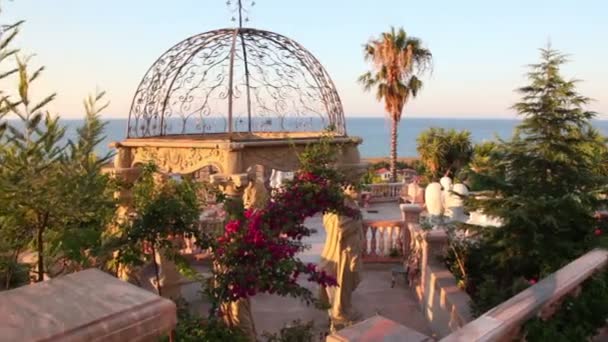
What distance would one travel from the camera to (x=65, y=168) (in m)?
2.98

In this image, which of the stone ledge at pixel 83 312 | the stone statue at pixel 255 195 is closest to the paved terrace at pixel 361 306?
the stone statue at pixel 255 195

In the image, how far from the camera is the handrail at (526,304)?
2457 mm

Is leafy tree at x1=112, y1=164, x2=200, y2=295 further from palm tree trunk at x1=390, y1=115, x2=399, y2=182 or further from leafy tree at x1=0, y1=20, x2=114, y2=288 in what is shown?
palm tree trunk at x1=390, y1=115, x2=399, y2=182

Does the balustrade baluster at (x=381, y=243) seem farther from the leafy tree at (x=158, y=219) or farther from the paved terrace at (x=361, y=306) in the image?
the leafy tree at (x=158, y=219)

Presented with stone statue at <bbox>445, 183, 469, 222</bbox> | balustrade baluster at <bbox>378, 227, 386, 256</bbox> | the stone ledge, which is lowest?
balustrade baluster at <bbox>378, 227, 386, 256</bbox>

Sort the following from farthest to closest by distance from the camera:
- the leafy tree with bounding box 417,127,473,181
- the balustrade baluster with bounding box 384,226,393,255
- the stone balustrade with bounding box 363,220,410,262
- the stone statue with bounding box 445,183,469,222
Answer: the leafy tree with bounding box 417,127,473,181 → the stone statue with bounding box 445,183,469,222 → the balustrade baluster with bounding box 384,226,393,255 → the stone balustrade with bounding box 363,220,410,262

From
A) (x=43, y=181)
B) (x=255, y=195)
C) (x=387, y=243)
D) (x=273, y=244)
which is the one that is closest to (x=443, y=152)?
(x=387, y=243)

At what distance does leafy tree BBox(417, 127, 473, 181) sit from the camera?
68.2ft

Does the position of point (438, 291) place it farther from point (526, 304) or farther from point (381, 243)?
point (381, 243)

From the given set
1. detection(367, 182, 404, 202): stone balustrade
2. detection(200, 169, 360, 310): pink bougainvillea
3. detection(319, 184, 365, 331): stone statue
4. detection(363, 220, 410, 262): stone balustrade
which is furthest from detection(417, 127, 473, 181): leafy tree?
detection(200, 169, 360, 310): pink bougainvillea

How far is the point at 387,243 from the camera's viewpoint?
31.7 feet

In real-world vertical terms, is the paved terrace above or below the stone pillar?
below

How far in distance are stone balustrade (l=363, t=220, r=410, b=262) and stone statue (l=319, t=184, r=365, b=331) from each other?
125 inches

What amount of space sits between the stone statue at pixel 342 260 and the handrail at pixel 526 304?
2685 mm
